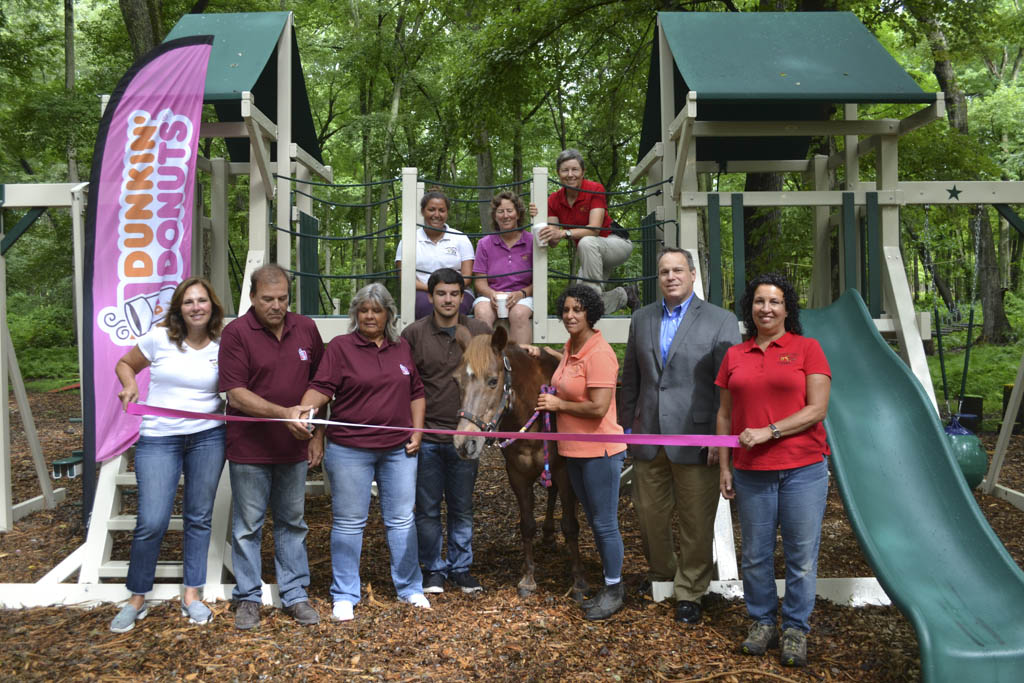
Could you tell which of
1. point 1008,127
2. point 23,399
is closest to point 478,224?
point 1008,127

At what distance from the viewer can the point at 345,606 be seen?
14.6ft

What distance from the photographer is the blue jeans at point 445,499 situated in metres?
4.73

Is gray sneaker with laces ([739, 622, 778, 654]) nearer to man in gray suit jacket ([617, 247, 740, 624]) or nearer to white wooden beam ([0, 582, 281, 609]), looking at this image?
man in gray suit jacket ([617, 247, 740, 624])

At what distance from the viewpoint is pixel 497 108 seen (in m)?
13.4

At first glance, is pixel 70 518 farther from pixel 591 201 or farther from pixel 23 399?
pixel 591 201

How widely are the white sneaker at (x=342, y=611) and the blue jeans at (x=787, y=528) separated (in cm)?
218

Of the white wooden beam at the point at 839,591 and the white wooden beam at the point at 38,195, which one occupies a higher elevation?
the white wooden beam at the point at 38,195

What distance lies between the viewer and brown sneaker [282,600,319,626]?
174 inches

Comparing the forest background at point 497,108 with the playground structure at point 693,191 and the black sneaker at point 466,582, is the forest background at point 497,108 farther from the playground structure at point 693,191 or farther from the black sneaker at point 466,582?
the black sneaker at point 466,582

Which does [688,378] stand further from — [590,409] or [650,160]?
[650,160]

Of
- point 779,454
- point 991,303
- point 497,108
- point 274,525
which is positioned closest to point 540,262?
point 779,454

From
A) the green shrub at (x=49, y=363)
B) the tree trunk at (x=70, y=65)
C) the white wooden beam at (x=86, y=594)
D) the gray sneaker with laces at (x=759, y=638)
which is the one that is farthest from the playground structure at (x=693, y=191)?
the green shrub at (x=49, y=363)

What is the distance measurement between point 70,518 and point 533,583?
435cm

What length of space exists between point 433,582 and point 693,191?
132 inches
